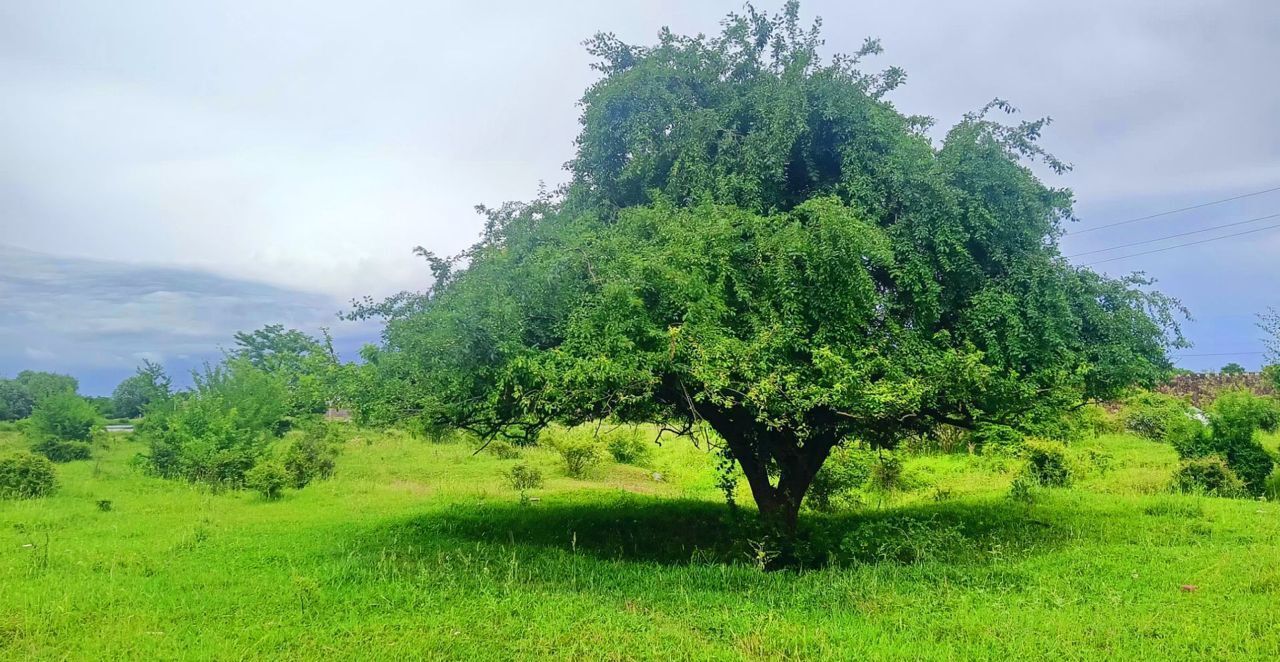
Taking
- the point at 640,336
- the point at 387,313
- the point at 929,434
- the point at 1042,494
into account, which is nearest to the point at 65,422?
the point at 387,313

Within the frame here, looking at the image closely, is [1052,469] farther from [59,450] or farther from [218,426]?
[59,450]

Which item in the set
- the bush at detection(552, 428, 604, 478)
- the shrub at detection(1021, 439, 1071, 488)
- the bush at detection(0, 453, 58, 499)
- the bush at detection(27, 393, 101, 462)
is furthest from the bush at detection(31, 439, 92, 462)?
the shrub at detection(1021, 439, 1071, 488)

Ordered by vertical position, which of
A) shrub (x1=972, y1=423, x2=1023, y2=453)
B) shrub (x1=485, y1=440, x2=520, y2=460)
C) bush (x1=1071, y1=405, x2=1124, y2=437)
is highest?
bush (x1=1071, y1=405, x2=1124, y2=437)

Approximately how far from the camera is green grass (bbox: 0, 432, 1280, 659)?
20.8ft

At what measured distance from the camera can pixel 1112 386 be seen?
31.8ft

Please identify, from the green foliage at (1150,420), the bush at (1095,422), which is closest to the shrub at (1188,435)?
the green foliage at (1150,420)

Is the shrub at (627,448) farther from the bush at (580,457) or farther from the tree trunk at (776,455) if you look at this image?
the tree trunk at (776,455)

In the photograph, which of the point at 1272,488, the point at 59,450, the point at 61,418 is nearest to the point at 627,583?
the point at 1272,488

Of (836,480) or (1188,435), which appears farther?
(1188,435)

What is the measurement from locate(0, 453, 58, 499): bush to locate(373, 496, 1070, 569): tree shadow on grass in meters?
10.6

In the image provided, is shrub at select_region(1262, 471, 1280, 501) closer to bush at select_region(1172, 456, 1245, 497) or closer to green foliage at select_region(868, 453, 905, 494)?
bush at select_region(1172, 456, 1245, 497)

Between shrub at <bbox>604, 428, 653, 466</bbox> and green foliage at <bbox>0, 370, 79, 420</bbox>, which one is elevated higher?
green foliage at <bbox>0, 370, 79, 420</bbox>

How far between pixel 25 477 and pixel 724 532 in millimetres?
16485

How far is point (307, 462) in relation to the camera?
21.2 m
